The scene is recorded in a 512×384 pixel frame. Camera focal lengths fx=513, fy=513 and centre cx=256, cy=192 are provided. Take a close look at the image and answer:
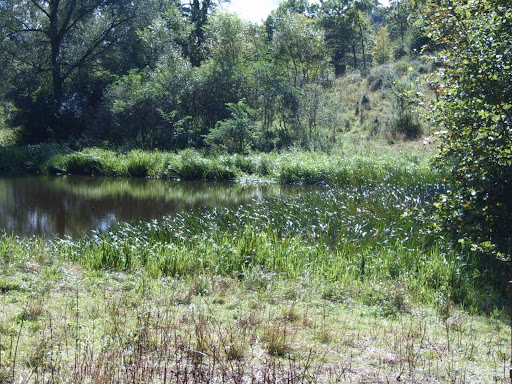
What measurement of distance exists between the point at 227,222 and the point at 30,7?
26215mm

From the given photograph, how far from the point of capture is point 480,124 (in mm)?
6902

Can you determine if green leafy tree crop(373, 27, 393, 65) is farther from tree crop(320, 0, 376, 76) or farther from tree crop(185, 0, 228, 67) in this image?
tree crop(185, 0, 228, 67)

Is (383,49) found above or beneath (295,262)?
above

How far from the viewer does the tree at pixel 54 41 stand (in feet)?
95.7

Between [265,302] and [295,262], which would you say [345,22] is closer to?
[295,262]

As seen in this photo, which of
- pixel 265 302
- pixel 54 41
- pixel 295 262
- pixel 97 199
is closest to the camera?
pixel 265 302

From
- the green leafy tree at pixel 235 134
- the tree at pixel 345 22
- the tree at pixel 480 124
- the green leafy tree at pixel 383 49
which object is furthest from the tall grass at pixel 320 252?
the green leafy tree at pixel 383 49

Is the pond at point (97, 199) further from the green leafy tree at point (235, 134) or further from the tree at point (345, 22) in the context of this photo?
the tree at point (345, 22)

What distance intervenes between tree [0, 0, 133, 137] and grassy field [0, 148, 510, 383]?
2352 cm

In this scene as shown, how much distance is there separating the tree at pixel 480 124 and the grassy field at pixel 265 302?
1.90ft

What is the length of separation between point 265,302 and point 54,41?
94.5ft

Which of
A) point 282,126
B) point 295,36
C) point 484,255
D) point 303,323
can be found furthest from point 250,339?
point 295,36

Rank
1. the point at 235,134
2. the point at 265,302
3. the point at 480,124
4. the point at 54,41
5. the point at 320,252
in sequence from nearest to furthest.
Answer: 1. the point at 265,302
2. the point at 480,124
3. the point at 320,252
4. the point at 235,134
5. the point at 54,41

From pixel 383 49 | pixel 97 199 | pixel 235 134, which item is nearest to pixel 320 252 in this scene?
pixel 97 199
